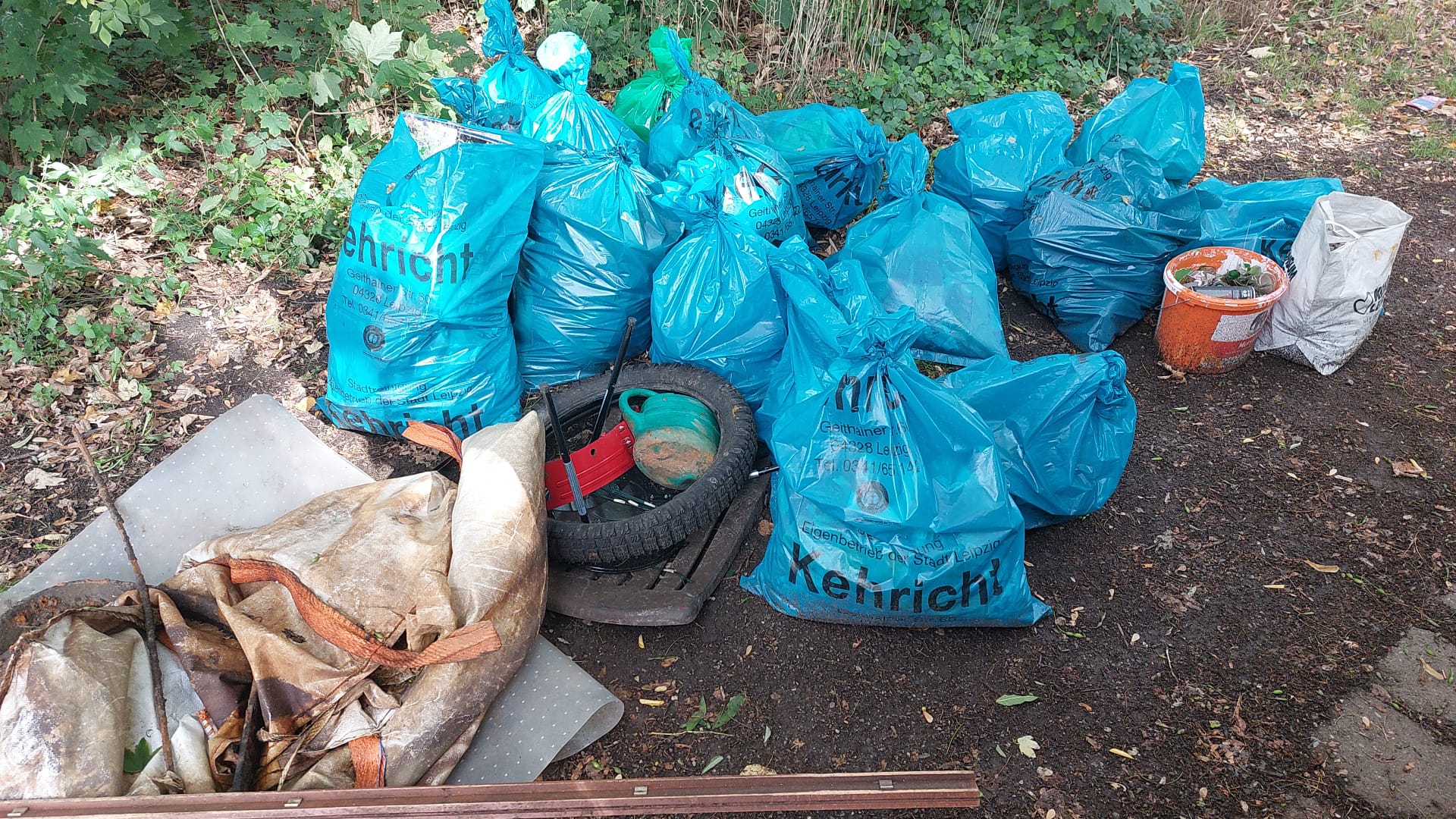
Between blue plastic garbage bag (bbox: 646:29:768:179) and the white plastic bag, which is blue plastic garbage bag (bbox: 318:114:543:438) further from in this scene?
the white plastic bag

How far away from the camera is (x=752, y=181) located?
118 inches

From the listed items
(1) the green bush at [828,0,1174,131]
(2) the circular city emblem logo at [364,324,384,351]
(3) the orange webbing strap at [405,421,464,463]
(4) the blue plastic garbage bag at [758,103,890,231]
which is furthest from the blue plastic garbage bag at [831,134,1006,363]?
(2) the circular city emblem logo at [364,324,384,351]

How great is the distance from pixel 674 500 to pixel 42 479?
1919 mm

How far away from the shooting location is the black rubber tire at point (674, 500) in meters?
2.25

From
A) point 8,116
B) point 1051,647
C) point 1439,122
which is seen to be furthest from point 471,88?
point 1439,122

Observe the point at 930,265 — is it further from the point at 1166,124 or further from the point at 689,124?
the point at 1166,124

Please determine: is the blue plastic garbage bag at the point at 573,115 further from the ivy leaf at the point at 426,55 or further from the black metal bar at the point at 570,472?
the black metal bar at the point at 570,472

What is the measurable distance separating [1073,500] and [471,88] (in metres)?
2.38

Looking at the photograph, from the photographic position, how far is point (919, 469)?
6.80 ft

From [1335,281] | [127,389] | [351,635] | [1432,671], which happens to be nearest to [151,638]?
[351,635]

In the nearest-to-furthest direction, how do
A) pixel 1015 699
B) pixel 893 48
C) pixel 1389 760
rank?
pixel 1389 760 < pixel 1015 699 < pixel 893 48

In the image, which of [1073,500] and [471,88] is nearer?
[1073,500]

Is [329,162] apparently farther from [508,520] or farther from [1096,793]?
[1096,793]

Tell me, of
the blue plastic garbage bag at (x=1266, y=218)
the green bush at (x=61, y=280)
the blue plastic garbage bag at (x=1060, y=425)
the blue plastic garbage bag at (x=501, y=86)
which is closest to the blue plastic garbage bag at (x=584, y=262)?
the blue plastic garbage bag at (x=501, y=86)
